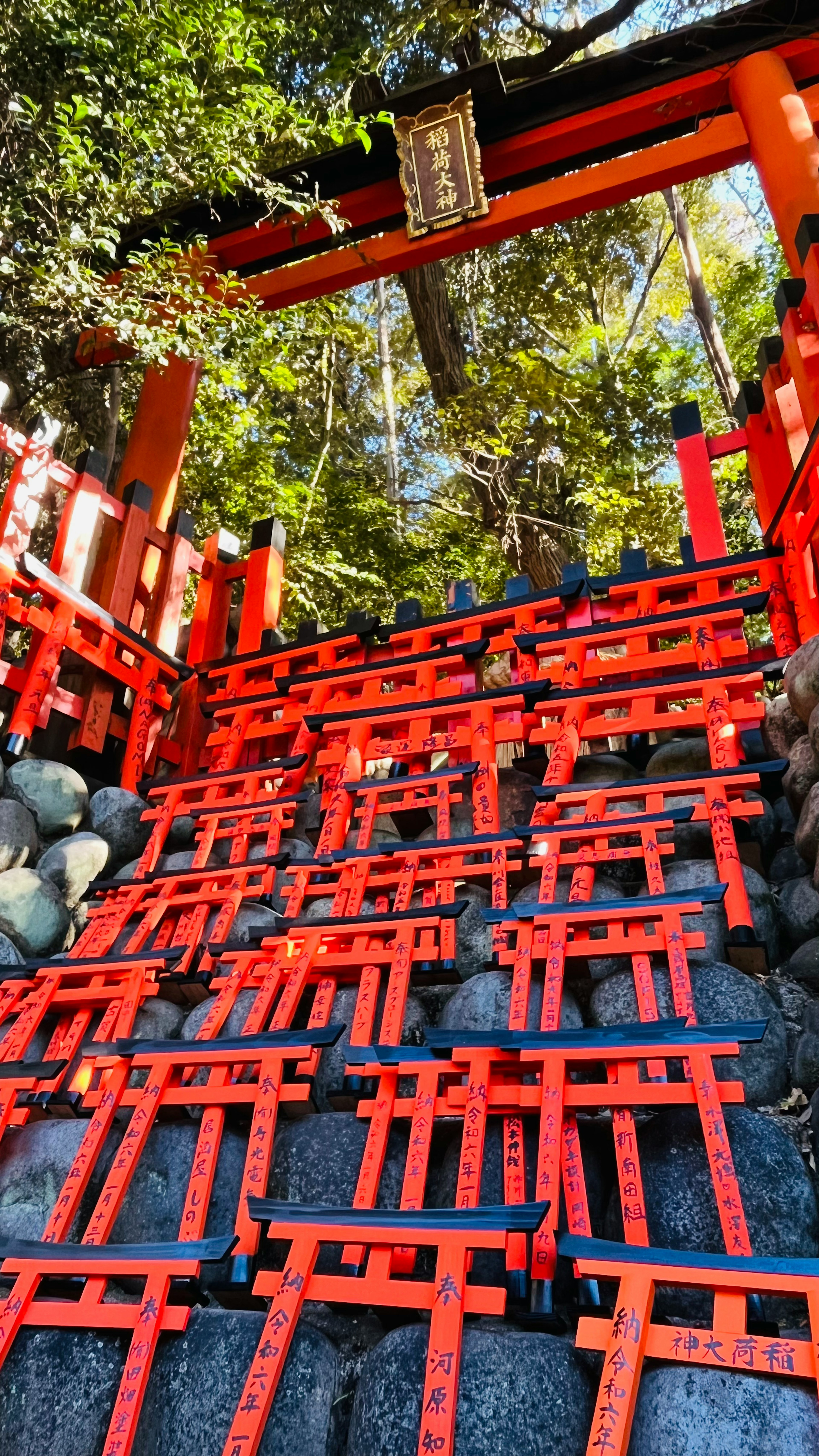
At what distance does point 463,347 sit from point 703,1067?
8645 mm

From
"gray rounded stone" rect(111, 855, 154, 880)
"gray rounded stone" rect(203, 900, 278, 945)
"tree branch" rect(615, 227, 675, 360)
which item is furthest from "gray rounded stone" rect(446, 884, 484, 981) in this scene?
"tree branch" rect(615, 227, 675, 360)

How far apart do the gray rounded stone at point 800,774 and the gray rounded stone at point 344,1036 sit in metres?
1.61

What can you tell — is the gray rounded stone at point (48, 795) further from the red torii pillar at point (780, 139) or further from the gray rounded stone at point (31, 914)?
the red torii pillar at point (780, 139)

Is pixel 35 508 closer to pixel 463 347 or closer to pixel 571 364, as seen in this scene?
pixel 463 347

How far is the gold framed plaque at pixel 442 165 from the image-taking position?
7.27 m

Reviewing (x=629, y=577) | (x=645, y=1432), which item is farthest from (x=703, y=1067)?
(x=629, y=577)

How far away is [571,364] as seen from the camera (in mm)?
11945

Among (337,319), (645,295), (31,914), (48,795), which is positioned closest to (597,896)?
(31,914)

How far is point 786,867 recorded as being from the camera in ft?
12.2

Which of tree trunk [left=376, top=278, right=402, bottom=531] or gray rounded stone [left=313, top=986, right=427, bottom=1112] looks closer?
gray rounded stone [left=313, top=986, right=427, bottom=1112]

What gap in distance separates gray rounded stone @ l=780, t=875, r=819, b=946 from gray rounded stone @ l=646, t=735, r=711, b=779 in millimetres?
742

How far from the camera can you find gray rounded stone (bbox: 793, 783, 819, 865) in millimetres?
3293

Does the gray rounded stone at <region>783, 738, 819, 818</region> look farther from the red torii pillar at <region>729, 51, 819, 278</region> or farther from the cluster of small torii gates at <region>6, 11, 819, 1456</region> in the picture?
the red torii pillar at <region>729, 51, 819, 278</region>

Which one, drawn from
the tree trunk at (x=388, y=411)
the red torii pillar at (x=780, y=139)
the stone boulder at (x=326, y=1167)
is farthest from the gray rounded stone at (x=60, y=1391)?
the tree trunk at (x=388, y=411)
